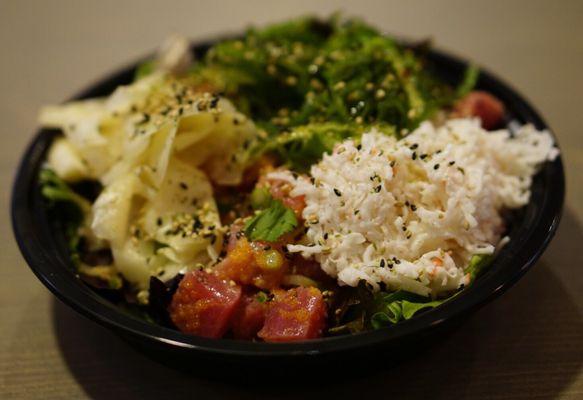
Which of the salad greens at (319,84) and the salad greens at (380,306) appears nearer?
the salad greens at (380,306)

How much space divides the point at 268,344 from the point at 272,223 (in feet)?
1.56

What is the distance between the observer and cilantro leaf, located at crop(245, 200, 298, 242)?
6.36ft

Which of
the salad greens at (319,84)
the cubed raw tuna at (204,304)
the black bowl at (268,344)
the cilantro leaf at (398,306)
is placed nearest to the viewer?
the black bowl at (268,344)

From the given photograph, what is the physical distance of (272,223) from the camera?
1.97m

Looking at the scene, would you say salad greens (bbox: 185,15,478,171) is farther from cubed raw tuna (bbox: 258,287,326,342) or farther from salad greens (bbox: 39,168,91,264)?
salad greens (bbox: 39,168,91,264)

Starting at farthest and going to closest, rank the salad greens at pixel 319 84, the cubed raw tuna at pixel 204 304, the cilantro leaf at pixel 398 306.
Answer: the salad greens at pixel 319 84, the cubed raw tuna at pixel 204 304, the cilantro leaf at pixel 398 306

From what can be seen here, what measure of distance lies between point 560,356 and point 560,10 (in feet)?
9.67

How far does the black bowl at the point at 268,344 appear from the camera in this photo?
1603 mm

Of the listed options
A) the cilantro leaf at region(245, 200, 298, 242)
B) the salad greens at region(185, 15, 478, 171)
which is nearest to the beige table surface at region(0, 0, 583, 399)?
the cilantro leaf at region(245, 200, 298, 242)

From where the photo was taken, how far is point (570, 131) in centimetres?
309

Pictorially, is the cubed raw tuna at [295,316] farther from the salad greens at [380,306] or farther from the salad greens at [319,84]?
the salad greens at [319,84]

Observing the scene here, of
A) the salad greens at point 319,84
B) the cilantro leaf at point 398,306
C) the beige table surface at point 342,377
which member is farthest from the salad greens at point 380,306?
the salad greens at point 319,84

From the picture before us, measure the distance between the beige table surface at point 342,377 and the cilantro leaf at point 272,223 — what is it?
502mm

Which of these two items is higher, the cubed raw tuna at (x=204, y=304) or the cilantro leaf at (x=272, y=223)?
the cilantro leaf at (x=272, y=223)
